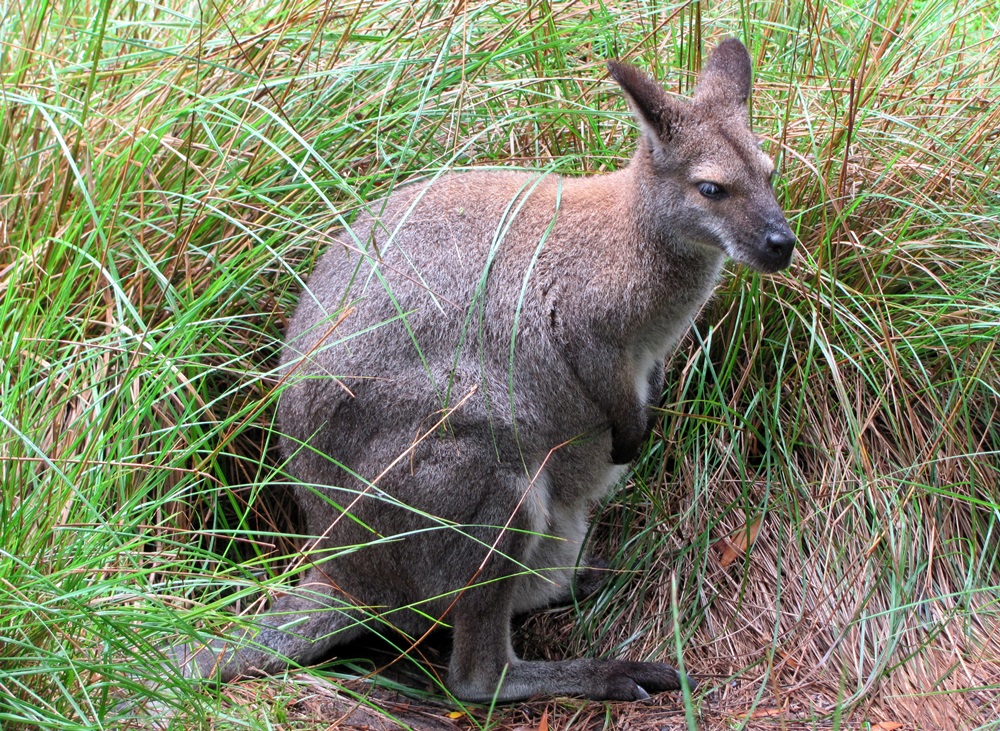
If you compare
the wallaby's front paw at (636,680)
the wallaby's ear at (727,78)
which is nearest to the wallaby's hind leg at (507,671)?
the wallaby's front paw at (636,680)

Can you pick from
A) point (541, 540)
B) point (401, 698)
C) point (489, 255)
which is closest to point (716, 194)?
point (489, 255)

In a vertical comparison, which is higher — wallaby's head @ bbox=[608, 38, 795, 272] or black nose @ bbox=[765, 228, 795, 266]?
wallaby's head @ bbox=[608, 38, 795, 272]

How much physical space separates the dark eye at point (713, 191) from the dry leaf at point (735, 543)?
1.24 metres

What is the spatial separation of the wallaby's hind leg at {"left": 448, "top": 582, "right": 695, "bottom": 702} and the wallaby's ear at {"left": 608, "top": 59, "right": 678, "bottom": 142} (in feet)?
5.51

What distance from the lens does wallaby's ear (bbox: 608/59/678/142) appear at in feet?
11.5

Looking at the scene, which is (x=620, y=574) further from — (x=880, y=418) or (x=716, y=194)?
(x=716, y=194)

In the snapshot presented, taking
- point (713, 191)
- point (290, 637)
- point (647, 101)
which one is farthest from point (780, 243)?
point (290, 637)

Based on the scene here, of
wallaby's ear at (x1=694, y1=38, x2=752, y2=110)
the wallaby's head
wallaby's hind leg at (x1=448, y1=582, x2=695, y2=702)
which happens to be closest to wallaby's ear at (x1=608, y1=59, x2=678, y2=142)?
the wallaby's head

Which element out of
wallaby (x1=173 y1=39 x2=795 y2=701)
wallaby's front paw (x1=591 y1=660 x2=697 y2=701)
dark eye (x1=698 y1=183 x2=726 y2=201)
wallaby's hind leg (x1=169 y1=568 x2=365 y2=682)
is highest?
dark eye (x1=698 y1=183 x2=726 y2=201)

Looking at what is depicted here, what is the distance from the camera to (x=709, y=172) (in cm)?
362

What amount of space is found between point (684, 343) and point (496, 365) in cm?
111

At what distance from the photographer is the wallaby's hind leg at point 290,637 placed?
11.1ft

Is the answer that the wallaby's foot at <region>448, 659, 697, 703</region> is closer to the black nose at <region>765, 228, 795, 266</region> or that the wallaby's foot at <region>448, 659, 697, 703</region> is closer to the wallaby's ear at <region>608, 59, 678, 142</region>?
the black nose at <region>765, 228, 795, 266</region>

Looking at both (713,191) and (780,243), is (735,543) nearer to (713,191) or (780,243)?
(780,243)
